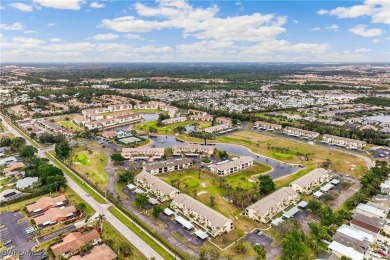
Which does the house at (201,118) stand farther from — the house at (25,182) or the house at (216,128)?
the house at (25,182)

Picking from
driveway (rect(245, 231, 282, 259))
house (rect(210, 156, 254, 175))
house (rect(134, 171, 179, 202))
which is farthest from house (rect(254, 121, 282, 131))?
driveway (rect(245, 231, 282, 259))

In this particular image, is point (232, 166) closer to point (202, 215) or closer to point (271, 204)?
point (271, 204)

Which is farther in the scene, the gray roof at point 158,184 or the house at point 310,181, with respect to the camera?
the house at point 310,181

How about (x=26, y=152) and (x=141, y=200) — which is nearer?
(x=141, y=200)

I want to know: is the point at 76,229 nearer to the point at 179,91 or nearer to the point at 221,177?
the point at 221,177

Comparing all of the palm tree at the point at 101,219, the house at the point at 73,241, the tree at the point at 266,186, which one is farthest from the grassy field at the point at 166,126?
the house at the point at 73,241

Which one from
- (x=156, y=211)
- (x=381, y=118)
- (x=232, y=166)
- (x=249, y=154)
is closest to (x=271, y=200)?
(x=232, y=166)

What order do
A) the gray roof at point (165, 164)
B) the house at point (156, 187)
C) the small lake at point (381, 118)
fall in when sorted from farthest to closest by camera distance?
the small lake at point (381, 118), the gray roof at point (165, 164), the house at point (156, 187)

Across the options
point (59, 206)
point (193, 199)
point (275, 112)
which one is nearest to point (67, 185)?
point (59, 206)
